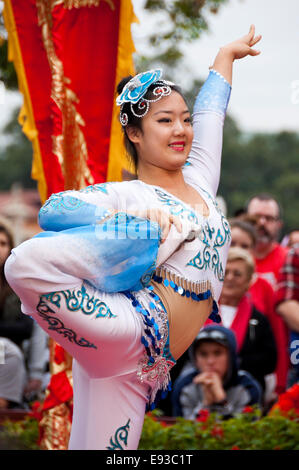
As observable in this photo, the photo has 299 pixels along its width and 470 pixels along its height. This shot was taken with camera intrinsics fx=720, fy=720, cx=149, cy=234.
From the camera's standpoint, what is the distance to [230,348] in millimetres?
4246

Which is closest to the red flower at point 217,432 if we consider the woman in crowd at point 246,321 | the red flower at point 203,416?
the red flower at point 203,416

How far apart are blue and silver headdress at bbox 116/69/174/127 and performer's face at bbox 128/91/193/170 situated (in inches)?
0.9

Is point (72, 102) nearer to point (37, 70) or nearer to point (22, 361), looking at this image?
point (37, 70)

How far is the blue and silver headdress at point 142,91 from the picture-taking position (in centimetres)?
268

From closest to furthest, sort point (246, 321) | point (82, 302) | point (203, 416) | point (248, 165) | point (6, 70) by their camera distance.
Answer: point (82, 302) < point (203, 416) < point (246, 321) < point (6, 70) < point (248, 165)

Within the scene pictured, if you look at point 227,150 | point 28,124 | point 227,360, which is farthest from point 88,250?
point 227,150

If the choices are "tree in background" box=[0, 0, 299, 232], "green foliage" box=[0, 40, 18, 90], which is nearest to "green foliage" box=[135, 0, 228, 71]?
"green foliage" box=[0, 40, 18, 90]

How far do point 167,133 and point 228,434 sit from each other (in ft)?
6.34

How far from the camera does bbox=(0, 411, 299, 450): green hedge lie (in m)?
3.79

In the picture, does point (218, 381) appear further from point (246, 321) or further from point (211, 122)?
point (211, 122)

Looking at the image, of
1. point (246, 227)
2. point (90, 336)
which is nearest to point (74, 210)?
point (90, 336)

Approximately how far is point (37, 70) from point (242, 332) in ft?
6.89

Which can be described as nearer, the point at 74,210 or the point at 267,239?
the point at 74,210

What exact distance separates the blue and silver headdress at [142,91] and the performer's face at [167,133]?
2cm
